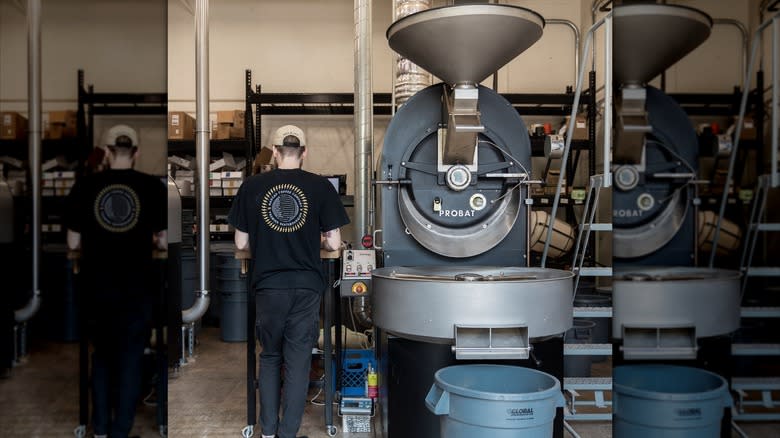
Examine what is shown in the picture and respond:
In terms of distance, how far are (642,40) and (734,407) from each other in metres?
0.35

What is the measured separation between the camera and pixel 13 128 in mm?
313

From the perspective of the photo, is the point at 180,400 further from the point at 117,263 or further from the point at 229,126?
the point at 117,263

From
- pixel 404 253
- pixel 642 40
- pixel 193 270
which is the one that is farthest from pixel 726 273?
pixel 193 270

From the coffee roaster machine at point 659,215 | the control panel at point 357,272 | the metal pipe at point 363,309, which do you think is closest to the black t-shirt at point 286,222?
the control panel at point 357,272

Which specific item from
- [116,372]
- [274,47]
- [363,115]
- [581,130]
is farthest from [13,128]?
[274,47]

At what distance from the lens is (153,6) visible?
1.23 feet

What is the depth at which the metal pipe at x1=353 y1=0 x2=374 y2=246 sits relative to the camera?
3.83m

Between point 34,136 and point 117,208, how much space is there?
0.21 ft

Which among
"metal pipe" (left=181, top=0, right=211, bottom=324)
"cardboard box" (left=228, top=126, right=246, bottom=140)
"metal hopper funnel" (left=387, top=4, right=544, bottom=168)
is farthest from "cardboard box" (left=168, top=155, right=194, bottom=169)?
"metal hopper funnel" (left=387, top=4, right=544, bottom=168)

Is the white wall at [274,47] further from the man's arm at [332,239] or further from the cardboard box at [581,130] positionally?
the man's arm at [332,239]

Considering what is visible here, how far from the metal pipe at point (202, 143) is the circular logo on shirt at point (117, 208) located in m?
3.93

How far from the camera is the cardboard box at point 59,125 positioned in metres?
0.31

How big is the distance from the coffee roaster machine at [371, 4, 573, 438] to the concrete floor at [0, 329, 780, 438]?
0.87 metres

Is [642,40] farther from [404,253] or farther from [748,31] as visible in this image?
[404,253]
